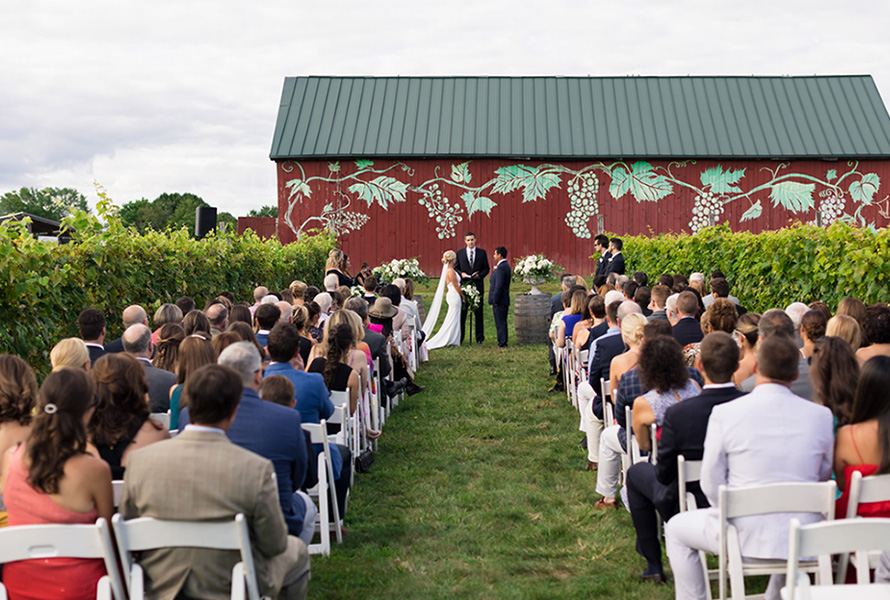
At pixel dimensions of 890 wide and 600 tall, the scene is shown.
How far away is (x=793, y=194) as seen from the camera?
84.8ft

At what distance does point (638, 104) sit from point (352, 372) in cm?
2309

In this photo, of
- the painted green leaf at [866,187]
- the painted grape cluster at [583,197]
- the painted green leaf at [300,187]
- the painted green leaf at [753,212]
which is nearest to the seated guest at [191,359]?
the painted green leaf at [300,187]

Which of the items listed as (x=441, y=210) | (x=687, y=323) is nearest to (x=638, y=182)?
(x=441, y=210)

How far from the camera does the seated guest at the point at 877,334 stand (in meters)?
5.43

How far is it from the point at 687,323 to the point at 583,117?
20.5 metres

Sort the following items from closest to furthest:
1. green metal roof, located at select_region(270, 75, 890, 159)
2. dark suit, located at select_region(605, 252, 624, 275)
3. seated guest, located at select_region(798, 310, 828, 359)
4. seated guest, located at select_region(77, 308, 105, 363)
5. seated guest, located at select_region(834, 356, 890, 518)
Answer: seated guest, located at select_region(834, 356, 890, 518) → seated guest, located at select_region(798, 310, 828, 359) → seated guest, located at select_region(77, 308, 105, 363) → dark suit, located at select_region(605, 252, 624, 275) → green metal roof, located at select_region(270, 75, 890, 159)

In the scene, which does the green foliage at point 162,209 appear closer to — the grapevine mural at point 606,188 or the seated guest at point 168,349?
the grapevine mural at point 606,188

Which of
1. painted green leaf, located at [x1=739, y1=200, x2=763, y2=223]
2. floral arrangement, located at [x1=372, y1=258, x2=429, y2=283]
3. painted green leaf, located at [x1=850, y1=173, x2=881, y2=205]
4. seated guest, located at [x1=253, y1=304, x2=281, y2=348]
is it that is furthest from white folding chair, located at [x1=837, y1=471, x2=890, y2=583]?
painted green leaf, located at [x1=850, y1=173, x2=881, y2=205]

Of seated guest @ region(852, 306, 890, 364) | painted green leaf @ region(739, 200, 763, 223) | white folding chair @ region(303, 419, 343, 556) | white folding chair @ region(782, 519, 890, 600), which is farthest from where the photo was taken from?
painted green leaf @ region(739, 200, 763, 223)

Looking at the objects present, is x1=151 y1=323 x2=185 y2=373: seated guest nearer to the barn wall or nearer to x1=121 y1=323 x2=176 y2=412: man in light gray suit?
x1=121 y1=323 x2=176 y2=412: man in light gray suit

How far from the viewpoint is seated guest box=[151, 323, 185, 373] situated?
19.6 ft

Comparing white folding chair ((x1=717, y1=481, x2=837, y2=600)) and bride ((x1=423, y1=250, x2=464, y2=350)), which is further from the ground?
bride ((x1=423, y1=250, x2=464, y2=350))

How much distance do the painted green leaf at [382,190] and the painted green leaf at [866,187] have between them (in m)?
14.5

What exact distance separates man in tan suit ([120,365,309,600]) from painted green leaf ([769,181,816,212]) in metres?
25.5
